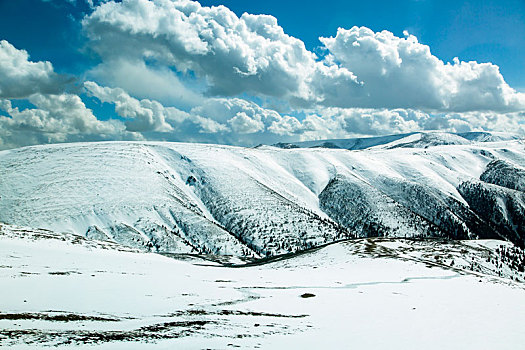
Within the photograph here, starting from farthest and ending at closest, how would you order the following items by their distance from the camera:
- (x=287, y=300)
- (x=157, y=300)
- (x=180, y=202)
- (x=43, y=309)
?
(x=180, y=202) → (x=287, y=300) → (x=157, y=300) → (x=43, y=309)

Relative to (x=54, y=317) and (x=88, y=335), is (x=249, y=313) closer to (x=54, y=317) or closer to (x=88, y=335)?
(x=88, y=335)

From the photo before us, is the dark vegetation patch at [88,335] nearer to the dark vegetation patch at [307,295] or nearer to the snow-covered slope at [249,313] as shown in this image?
the snow-covered slope at [249,313]

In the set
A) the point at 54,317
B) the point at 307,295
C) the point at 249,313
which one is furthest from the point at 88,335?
the point at 307,295

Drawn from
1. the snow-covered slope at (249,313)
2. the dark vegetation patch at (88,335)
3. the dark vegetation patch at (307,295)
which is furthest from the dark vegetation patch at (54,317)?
the dark vegetation patch at (307,295)

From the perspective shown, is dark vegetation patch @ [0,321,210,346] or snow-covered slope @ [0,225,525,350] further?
snow-covered slope @ [0,225,525,350]

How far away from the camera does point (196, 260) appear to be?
112m

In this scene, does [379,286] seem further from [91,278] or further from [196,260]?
[196,260]

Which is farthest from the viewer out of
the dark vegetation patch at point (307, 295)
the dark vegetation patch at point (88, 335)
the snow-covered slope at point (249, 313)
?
the dark vegetation patch at point (307, 295)

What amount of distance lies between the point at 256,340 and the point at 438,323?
12059 mm

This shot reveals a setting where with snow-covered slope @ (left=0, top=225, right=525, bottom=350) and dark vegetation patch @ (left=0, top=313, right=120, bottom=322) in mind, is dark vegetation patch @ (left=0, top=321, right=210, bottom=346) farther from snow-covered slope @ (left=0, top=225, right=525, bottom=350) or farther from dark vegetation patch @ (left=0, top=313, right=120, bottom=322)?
dark vegetation patch @ (left=0, top=313, right=120, bottom=322)

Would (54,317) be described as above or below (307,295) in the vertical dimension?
above

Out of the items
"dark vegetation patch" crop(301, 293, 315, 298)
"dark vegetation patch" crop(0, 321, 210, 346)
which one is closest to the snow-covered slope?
"dark vegetation patch" crop(0, 321, 210, 346)

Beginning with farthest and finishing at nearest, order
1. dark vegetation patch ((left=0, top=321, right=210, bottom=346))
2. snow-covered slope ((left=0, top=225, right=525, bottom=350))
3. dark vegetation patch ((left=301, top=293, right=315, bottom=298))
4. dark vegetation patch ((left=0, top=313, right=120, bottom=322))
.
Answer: dark vegetation patch ((left=301, top=293, right=315, bottom=298))
dark vegetation patch ((left=0, top=313, right=120, bottom=322))
snow-covered slope ((left=0, top=225, right=525, bottom=350))
dark vegetation patch ((left=0, top=321, right=210, bottom=346))

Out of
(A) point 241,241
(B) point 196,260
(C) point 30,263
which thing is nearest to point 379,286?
(C) point 30,263
